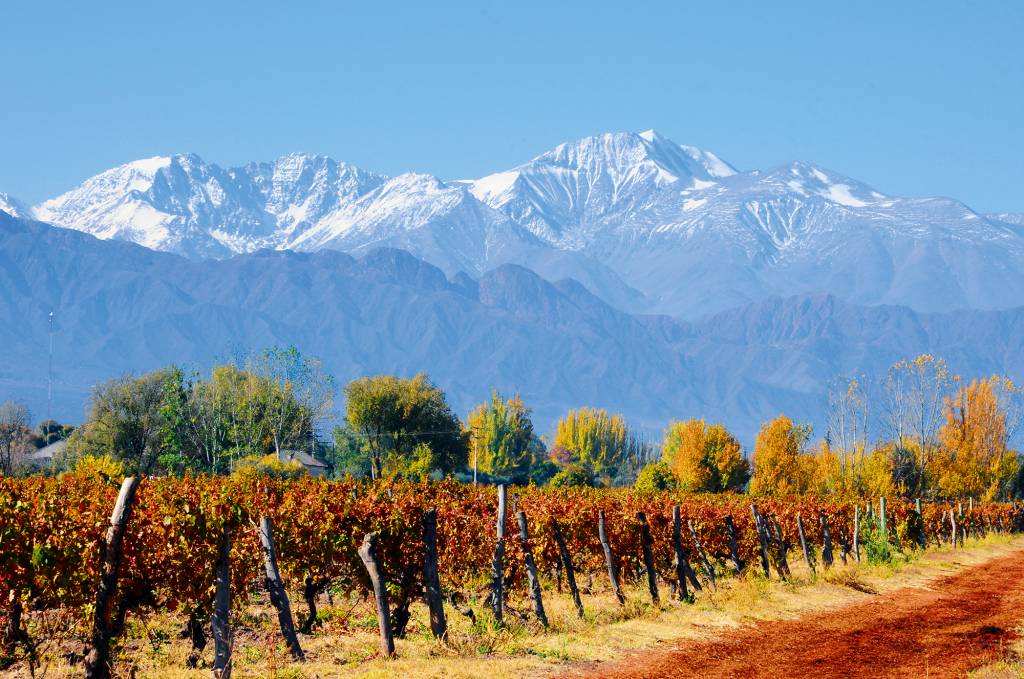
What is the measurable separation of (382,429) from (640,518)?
263ft

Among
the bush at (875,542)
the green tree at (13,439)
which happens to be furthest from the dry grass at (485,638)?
the green tree at (13,439)

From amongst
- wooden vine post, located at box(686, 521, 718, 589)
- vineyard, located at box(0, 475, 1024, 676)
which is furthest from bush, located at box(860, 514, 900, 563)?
wooden vine post, located at box(686, 521, 718, 589)

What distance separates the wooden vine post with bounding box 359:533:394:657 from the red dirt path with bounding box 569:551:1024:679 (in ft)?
9.87

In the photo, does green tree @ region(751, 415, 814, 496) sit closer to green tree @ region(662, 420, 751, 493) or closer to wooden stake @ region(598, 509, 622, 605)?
green tree @ region(662, 420, 751, 493)

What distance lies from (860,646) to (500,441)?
146387 millimetres

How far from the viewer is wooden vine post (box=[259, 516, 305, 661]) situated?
1694 cm

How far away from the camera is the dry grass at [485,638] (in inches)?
643

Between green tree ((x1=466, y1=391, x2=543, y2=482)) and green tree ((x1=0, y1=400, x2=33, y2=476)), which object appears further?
green tree ((x1=466, y1=391, x2=543, y2=482))

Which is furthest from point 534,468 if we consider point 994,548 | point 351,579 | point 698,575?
point 351,579

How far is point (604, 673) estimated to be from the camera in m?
16.9

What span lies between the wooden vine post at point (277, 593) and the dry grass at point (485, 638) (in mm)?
237

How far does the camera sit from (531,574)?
2109 centimetres

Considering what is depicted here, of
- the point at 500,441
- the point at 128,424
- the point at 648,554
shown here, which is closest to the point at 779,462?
the point at 128,424

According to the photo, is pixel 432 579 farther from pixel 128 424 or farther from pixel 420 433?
pixel 420 433
